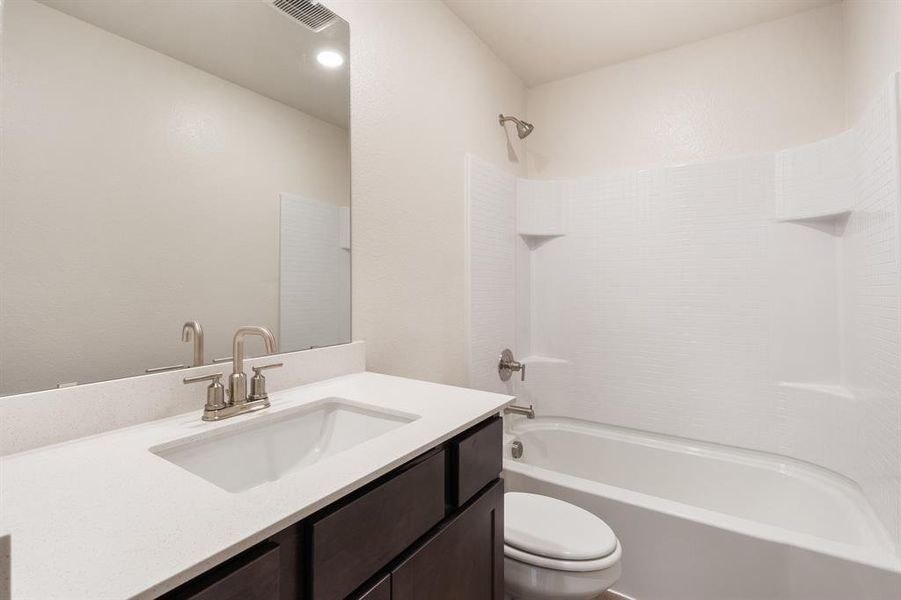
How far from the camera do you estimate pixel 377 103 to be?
1.56 m

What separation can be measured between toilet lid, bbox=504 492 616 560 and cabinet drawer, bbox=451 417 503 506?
1.50 feet

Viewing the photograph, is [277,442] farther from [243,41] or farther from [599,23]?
[599,23]

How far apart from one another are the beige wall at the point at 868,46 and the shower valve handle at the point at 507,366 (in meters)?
1.79

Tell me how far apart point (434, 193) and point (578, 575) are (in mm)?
1493

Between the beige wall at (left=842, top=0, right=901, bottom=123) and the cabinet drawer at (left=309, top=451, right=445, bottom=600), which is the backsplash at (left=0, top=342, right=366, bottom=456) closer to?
the cabinet drawer at (left=309, top=451, right=445, bottom=600)

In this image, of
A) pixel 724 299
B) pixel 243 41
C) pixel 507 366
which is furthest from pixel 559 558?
pixel 243 41

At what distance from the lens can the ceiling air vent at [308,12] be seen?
1253 mm

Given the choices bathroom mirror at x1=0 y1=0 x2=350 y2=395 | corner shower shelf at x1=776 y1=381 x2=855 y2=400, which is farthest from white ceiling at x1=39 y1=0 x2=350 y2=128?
corner shower shelf at x1=776 y1=381 x2=855 y2=400

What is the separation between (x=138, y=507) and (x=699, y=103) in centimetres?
274

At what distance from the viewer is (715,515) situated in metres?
1.50

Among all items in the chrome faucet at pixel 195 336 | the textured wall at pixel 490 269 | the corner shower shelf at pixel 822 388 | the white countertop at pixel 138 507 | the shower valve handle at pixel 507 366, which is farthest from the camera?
the shower valve handle at pixel 507 366

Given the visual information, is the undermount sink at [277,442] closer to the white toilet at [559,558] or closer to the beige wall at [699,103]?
the white toilet at [559,558]

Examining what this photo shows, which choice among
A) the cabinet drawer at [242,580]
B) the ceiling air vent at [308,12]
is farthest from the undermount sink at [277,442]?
the ceiling air vent at [308,12]

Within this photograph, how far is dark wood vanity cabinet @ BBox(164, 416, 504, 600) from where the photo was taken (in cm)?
53
